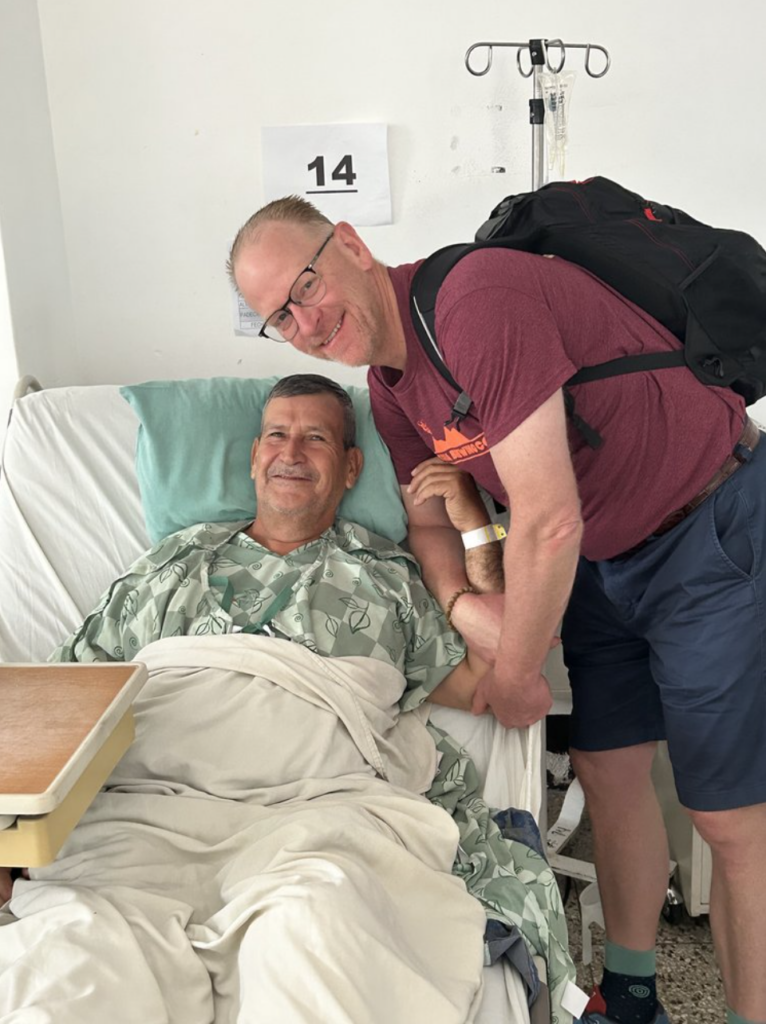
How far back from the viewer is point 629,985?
1.85 m

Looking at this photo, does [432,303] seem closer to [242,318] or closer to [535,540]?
[535,540]

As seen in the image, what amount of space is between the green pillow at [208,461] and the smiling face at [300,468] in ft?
0.16

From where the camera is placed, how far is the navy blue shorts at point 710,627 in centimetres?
154

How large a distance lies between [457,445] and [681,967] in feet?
4.00

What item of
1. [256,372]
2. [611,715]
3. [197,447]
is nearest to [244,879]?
[611,715]

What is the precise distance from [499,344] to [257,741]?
0.70 m

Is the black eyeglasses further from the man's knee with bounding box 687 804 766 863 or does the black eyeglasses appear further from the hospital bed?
the man's knee with bounding box 687 804 766 863

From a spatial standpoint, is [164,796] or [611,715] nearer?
[164,796]

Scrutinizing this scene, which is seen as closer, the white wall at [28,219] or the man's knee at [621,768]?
the man's knee at [621,768]

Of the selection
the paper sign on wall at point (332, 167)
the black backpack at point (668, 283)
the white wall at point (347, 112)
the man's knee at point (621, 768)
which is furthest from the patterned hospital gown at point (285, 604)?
the paper sign on wall at point (332, 167)

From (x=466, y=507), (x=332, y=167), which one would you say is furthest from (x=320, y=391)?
(x=332, y=167)

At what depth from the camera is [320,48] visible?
7.73 ft

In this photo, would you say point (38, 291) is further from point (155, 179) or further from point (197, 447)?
point (197, 447)

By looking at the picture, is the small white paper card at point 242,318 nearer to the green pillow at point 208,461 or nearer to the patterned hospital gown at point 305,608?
the green pillow at point 208,461
